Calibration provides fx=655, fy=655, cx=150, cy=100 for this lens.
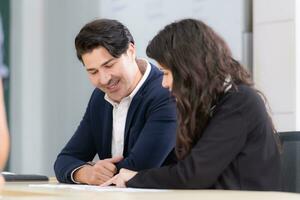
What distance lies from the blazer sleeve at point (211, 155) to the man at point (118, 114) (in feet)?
1.34

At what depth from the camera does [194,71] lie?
6.43ft

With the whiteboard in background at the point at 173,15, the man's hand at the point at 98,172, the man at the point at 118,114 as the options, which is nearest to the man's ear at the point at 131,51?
the man at the point at 118,114

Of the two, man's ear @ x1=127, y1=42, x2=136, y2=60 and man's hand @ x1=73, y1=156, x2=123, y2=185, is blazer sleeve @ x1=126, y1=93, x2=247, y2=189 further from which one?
man's ear @ x1=127, y1=42, x2=136, y2=60

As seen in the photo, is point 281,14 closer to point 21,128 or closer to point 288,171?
point 288,171

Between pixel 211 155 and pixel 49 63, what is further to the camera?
pixel 49 63

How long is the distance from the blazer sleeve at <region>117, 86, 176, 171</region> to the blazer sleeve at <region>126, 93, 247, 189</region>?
0.39m

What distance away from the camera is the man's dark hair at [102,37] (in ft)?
7.89

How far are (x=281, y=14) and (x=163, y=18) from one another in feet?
2.35

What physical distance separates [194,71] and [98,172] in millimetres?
560

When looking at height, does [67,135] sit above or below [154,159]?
below

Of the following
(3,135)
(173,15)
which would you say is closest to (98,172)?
(3,135)

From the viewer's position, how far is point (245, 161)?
1.90 metres

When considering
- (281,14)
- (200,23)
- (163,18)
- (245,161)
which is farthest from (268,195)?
(163,18)

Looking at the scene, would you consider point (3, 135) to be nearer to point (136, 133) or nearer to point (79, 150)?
point (136, 133)
